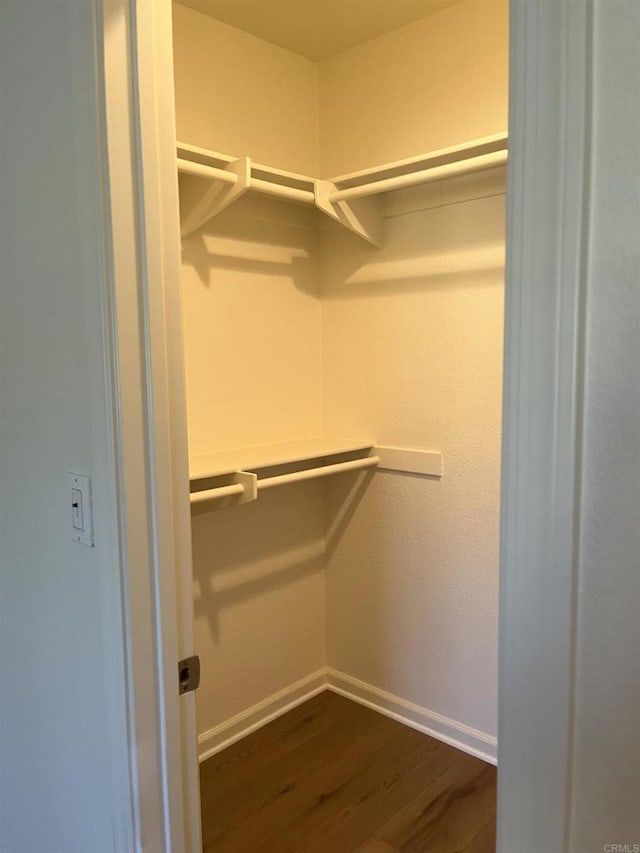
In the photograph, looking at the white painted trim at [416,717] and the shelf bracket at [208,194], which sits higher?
the shelf bracket at [208,194]

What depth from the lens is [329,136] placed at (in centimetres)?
260

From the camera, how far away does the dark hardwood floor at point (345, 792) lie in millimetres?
2023

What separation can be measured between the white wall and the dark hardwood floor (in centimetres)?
86

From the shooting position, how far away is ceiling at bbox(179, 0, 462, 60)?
84.4 inches

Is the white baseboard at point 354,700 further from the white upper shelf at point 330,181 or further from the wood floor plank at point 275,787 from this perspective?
the white upper shelf at point 330,181

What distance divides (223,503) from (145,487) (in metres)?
1.08

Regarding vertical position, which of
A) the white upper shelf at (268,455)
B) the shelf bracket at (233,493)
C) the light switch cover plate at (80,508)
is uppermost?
the light switch cover plate at (80,508)

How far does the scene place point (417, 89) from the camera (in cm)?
232

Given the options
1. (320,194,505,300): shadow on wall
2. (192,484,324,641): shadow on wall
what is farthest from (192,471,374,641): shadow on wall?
(320,194,505,300): shadow on wall

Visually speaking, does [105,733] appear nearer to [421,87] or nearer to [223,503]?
[223,503]

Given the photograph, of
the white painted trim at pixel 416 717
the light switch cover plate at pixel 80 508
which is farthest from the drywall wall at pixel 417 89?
the white painted trim at pixel 416 717

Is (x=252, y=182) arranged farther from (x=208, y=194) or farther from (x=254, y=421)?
(x=254, y=421)

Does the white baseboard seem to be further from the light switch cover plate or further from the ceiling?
the ceiling

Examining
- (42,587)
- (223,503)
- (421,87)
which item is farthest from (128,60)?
(421,87)
